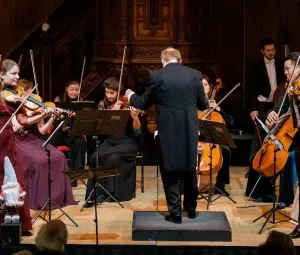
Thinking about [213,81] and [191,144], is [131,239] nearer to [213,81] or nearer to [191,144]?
[191,144]

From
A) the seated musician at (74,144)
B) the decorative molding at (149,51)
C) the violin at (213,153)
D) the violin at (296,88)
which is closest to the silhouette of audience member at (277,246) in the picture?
the violin at (296,88)

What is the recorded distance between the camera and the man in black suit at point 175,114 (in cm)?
666

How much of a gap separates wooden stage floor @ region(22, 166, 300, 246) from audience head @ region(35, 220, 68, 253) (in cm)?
196

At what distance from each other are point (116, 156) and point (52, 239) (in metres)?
3.79

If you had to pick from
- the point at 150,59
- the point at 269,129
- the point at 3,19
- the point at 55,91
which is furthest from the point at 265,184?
the point at 3,19

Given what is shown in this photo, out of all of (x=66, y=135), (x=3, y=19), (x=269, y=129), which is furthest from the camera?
(x=3, y=19)

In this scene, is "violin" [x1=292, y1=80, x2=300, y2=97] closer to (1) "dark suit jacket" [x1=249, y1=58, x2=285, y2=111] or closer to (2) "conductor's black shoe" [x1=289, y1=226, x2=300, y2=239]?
(2) "conductor's black shoe" [x1=289, y1=226, x2=300, y2=239]

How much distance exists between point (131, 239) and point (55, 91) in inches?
191

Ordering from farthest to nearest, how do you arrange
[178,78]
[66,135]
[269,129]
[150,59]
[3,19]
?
[3,19]
[150,59]
[66,135]
[269,129]
[178,78]

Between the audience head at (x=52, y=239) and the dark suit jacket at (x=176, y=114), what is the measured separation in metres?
2.04

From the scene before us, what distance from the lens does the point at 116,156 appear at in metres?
8.41

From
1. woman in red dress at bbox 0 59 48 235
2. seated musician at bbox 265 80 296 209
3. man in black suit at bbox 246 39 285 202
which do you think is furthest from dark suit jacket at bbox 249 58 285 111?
woman in red dress at bbox 0 59 48 235

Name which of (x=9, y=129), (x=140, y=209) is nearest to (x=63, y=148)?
(x=140, y=209)

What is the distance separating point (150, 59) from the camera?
10.1m
